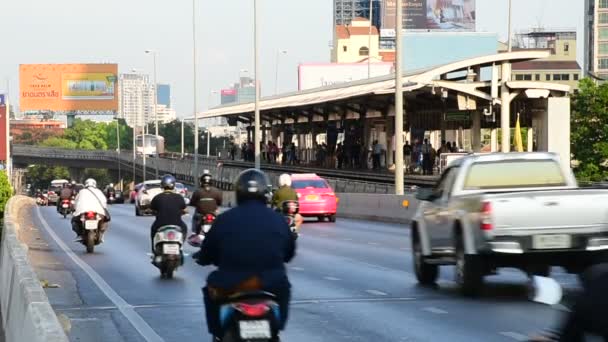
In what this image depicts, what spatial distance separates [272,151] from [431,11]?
110 m

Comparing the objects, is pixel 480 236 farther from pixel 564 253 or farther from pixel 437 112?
pixel 437 112

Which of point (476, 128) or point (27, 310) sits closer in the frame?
point (27, 310)

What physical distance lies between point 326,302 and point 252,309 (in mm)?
8317

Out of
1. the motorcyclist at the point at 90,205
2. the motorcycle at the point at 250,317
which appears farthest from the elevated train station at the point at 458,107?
the motorcycle at the point at 250,317

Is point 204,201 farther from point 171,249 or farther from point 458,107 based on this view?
point 458,107

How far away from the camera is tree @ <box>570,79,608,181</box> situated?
10950 centimetres

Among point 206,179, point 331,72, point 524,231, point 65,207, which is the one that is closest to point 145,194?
point 65,207

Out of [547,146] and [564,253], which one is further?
[547,146]

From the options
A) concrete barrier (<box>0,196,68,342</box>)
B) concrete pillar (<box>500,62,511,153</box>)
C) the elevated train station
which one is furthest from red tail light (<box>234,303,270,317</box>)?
concrete pillar (<box>500,62,511,153</box>)

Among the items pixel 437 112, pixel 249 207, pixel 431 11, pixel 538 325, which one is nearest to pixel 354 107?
pixel 437 112

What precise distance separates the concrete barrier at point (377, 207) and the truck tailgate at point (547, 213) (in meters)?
22.7

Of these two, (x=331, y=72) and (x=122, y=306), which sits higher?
(x=331, y=72)

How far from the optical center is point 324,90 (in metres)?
82.4

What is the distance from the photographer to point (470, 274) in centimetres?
1659
